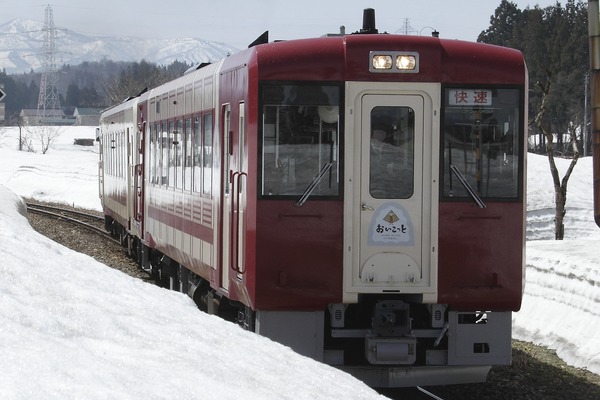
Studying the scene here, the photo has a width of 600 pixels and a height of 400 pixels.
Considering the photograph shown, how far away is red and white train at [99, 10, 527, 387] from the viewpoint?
9.67 meters

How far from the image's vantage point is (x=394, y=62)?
384 inches

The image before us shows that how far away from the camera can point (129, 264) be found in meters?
22.1

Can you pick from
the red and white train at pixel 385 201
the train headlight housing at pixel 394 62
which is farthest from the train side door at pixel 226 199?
the train headlight housing at pixel 394 62

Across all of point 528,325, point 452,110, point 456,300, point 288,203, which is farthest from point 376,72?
point 528,325

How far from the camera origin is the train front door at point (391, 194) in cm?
967

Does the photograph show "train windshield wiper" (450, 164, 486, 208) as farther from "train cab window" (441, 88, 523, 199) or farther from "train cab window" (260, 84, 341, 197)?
"train cab window" (260, 84, 341, 197)

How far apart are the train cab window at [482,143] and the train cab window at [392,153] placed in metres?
0.30

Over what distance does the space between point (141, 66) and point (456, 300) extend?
147684 mm

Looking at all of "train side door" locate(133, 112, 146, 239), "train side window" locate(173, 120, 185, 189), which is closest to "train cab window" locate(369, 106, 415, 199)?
"train side window" locate(173, 120, 185, 189)

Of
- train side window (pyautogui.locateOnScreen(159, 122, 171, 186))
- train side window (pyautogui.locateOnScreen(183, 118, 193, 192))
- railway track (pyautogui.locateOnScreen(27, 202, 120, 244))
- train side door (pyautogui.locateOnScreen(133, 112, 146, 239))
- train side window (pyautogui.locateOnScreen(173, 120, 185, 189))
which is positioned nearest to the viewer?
train side window (pyautogui.locateOnScreen(183, 118, 193, 192))

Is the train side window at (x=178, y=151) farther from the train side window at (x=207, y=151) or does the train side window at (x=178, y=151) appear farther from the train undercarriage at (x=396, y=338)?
the train undercarriage at (x=396, y=338)

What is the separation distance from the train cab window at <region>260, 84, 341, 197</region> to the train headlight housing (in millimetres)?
391

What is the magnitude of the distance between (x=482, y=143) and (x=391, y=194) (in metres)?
0.89

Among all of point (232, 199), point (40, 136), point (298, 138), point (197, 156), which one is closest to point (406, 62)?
point (298, 138)
